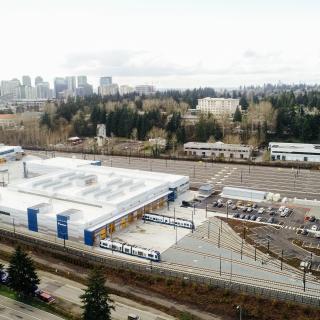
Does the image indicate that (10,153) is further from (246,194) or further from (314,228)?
(314,228)

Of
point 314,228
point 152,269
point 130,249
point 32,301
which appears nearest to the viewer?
point 32,301

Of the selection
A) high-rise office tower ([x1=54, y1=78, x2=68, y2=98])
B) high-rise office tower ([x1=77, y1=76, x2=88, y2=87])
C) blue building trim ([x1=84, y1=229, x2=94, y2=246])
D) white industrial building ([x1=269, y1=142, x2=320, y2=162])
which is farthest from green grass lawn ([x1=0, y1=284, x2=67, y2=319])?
high-rise office tower ([x1=77, y1=76, x2=88, y2=87])

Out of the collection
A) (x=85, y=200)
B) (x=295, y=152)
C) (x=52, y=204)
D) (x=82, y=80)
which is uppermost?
(x=82, y=80)

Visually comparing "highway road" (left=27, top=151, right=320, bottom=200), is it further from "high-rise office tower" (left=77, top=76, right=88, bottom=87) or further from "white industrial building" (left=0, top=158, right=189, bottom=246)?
"high-rise office tower" (left=77, top=76, right=88, bottom=87)

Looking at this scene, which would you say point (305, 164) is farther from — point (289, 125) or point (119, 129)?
point (119, 129)

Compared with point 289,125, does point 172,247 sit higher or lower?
lower

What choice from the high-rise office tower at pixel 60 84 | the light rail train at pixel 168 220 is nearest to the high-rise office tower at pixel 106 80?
the high-rise office tower at pixel 60 84

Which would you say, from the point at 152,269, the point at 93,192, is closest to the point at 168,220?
the point at 93,192

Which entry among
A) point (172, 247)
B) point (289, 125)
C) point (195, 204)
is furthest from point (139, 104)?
point (172, 247)
